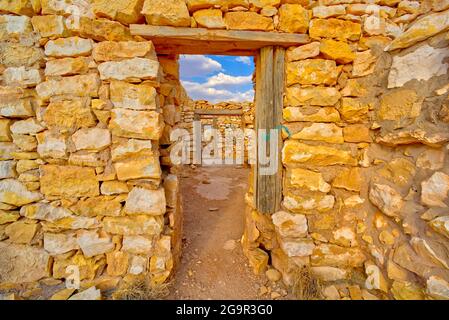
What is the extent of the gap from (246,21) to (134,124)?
47.5 inches

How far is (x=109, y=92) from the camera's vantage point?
1.57 meters

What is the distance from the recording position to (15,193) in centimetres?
162

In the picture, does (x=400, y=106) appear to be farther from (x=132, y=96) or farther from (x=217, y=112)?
(x=217, y=112)

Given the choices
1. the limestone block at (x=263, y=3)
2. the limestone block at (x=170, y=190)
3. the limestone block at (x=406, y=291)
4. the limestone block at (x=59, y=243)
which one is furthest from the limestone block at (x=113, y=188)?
the limestone block at (x=406, y=291)

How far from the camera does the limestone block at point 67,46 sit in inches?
59.7

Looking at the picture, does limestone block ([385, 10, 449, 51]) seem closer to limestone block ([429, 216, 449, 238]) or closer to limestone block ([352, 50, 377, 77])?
limestone block ([352, 50, 377, 77])

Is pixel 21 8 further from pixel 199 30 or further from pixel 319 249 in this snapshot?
pixel 319 249

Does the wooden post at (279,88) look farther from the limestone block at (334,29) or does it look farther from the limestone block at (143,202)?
the limestone block at (143,202)

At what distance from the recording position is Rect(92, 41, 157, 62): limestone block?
1521 millimetres

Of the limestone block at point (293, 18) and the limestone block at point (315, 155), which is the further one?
the limestone block at point (315, 155)

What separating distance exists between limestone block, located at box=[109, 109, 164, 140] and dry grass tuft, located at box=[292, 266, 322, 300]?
1.76 m

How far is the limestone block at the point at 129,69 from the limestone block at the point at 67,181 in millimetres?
779
